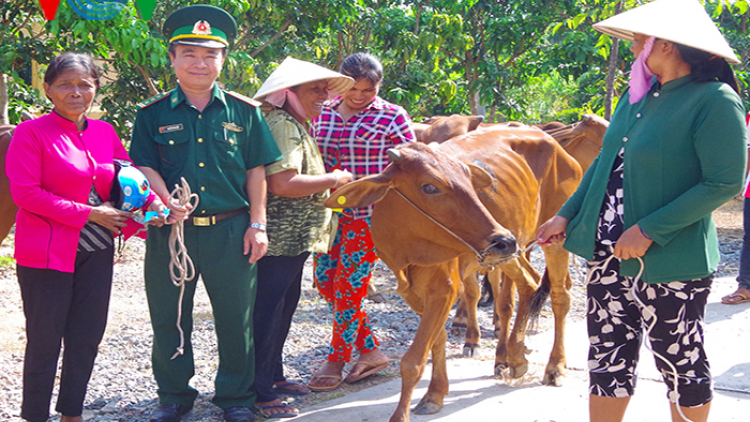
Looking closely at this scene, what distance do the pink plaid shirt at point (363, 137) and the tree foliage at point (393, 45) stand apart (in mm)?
2432

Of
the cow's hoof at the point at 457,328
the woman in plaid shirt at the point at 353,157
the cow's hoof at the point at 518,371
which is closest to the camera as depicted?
the woman in plaid shirt at the point at 353,157

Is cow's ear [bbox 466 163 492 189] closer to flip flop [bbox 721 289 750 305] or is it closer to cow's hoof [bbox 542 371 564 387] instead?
cow's hoof [bbox 542 371 564 387]

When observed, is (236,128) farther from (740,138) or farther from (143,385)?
(740,138)

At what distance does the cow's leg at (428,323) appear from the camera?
3.96m

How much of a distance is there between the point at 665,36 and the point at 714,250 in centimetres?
99

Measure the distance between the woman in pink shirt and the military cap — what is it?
1.64ft

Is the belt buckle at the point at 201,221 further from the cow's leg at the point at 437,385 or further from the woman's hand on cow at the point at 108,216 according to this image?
the cow's leg at the point at 437,385

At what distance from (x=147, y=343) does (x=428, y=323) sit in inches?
100

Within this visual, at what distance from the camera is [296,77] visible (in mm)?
4168

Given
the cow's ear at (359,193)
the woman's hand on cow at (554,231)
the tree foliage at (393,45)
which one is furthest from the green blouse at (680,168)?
the tree foliage at (393,45)

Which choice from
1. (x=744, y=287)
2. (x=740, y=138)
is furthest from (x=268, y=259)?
(x=744, y=287)

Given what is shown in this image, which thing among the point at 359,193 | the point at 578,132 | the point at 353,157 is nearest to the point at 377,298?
the point at 578,132

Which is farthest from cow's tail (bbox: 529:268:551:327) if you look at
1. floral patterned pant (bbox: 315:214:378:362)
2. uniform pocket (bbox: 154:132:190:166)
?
uniform pocket (bbox: 154:132:190:166)

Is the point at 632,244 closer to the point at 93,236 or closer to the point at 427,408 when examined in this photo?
the point at 427,408
